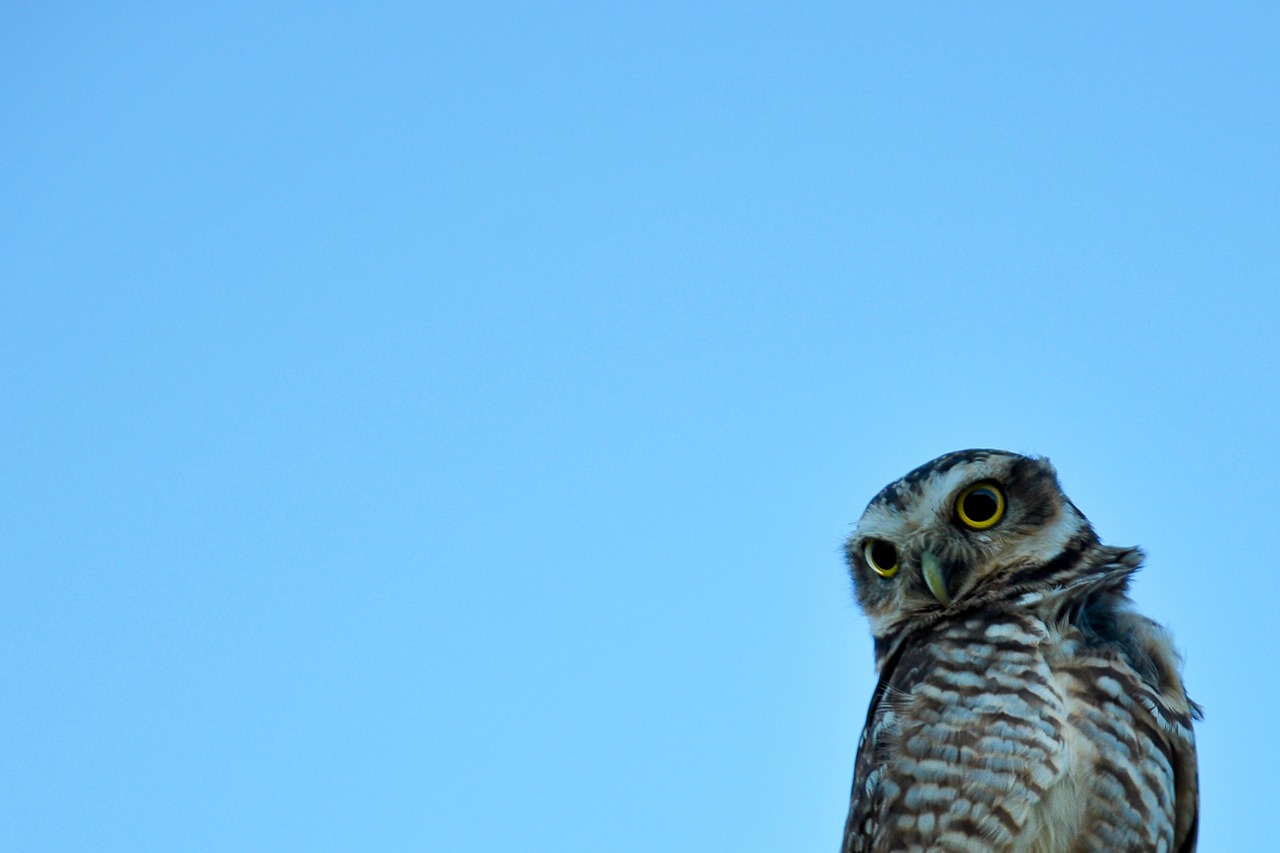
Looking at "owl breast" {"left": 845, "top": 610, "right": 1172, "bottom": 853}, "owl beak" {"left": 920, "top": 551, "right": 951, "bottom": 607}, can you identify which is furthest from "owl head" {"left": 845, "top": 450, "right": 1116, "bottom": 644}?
"owl breast" {"left": 845, "top": 610, "right": 1172, "bottom": 853}

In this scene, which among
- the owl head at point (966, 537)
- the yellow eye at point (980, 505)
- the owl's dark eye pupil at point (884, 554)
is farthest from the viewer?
the owl's dark eye pupil at point (884, 554)

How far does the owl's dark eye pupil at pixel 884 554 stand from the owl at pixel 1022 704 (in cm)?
12

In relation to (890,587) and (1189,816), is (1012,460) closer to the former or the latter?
(890,587)

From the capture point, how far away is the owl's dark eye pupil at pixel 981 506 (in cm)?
511

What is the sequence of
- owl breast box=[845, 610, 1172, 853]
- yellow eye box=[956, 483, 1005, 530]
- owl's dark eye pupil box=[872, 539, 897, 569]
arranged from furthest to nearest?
owl's dark eye pupil box=[872, 539, 897, 569], yellow eye box=[956, 483, 1005, 530], owl breast box=[845, 610, 1172, 853]

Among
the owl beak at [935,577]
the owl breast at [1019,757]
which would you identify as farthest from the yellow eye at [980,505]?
the owl breast at [1019,757]

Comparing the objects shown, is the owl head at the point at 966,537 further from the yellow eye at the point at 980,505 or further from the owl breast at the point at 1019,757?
the owl breast at the point at 1019,757

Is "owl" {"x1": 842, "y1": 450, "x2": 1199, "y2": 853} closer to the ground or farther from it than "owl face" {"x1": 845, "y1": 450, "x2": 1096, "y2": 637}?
closer to the ground

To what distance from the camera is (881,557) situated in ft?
17.4

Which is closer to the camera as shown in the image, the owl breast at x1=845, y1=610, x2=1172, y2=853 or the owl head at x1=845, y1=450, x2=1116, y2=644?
the owl breast at x1=845, y1=610, x2=1172, y2=853

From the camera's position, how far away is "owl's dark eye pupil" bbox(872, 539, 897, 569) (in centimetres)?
522

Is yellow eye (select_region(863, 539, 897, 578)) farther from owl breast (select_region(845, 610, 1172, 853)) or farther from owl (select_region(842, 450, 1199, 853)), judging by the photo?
owl breast (select_region(845, 610, 1172, 853))

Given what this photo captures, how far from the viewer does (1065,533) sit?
499cm

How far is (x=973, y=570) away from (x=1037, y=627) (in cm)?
52
